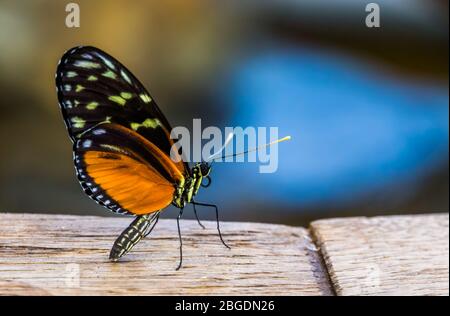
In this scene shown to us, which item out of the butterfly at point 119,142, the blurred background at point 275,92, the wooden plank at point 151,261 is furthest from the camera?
the blurred background at point 275,92

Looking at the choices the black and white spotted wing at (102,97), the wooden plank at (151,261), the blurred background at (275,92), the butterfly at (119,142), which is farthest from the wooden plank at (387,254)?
the blurred background at (275,92)

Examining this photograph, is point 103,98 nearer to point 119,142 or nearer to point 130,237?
point 119,142

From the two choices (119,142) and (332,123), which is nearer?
(119,142)

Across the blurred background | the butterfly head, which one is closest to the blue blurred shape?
the blurred background

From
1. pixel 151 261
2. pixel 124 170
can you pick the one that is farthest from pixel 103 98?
pixel 151 261

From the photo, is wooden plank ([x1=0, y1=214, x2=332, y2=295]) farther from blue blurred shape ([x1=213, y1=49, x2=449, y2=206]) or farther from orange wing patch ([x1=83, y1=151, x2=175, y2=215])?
blue blurred shape ([x1=213, y1=49, x2=449, y2=206])

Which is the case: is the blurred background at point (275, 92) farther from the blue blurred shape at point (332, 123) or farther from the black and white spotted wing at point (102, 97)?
the black and white spotted wing at point (102, 97)
